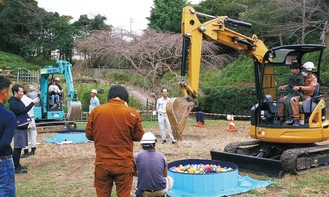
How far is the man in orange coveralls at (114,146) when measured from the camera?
4.33m

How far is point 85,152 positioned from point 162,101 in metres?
2.63

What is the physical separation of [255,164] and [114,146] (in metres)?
4.14

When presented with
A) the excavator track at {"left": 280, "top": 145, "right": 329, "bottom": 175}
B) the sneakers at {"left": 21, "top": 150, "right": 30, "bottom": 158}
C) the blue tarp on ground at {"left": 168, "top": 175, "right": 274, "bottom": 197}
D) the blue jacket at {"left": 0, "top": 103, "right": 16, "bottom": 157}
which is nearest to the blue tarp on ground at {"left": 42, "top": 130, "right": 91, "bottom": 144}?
the sneakers at {"left": 21, "top": 150, "right": 30, "bottom": 158}

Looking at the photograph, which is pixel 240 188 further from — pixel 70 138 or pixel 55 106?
pixel 55 106

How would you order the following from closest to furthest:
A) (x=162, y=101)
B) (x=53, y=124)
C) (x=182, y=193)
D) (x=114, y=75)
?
(x=182, y=193), (x=162, y=101), (x=53, y=124), (x=114, y=75)

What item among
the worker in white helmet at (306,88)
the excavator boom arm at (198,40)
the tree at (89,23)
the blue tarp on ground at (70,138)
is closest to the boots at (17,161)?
the excavator boom arm at (198,40)

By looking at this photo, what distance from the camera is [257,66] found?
8852 mm

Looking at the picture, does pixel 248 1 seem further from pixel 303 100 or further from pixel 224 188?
pixel 224 188

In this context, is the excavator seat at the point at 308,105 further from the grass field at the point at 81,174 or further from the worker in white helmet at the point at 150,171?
the worker in white helmet at the point at 150,171

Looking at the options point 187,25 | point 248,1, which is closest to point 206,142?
point 187,25

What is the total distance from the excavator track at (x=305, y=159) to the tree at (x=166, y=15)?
24271mm

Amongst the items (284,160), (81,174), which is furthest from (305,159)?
(81,174)

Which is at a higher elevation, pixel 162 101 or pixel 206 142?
pixel 162 101

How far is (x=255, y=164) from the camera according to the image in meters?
7.75
